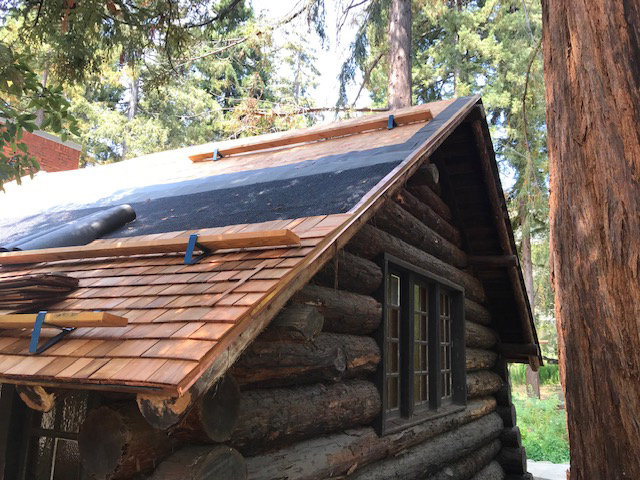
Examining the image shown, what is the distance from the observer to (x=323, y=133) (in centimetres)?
677

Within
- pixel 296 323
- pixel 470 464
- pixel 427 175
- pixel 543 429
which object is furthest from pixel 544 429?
pixel 296 323

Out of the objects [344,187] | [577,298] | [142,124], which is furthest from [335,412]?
[142,124]

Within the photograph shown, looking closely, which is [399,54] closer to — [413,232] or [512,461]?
[413,232]

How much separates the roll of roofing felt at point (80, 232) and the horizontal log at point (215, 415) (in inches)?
83.7

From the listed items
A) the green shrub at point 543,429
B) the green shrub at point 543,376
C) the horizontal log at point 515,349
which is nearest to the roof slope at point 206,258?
the horizontal log at point 515,349

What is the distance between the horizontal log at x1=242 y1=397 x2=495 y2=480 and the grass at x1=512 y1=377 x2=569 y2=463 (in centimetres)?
772

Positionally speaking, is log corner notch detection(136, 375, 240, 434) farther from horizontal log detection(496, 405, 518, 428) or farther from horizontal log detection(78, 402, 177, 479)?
horizontal log detection(496, 405, 518, 428)

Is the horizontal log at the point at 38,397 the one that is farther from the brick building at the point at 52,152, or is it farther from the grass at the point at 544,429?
the brick building at the point at 52,152

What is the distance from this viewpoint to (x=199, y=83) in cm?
3003

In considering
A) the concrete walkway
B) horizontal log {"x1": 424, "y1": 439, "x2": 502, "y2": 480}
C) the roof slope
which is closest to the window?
horizontal log {"x1": 424, "y1": 439, "x2": 502, "y2": 480}

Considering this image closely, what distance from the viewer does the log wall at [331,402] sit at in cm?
317

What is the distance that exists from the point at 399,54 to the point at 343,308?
11634 mm

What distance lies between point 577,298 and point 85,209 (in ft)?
16.4

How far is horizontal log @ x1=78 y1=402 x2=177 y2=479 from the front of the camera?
2.91m
